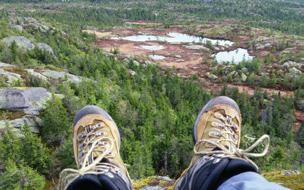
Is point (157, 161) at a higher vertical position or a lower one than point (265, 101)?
higher

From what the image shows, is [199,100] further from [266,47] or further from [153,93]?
[266,47]

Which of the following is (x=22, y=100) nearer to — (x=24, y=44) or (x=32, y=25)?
(x=24, y=44)

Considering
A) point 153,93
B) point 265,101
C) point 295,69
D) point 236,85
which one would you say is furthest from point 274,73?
point 153,93

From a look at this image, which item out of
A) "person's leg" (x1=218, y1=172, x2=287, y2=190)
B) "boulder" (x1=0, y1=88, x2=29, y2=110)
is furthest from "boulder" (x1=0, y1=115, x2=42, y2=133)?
"person's leg" (x1=218, y1=172, x2=287, y2=190)

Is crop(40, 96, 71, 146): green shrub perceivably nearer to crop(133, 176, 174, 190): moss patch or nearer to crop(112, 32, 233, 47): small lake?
crop(133, 176, 174, 190): moss patch

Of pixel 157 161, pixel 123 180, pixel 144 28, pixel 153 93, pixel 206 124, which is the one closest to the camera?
pixel 123 180

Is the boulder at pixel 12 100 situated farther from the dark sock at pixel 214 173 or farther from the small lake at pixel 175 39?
the small lake at pixel 175 39

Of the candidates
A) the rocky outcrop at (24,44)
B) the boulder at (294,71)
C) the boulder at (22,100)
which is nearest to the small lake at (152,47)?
the boulder at (294,71)
